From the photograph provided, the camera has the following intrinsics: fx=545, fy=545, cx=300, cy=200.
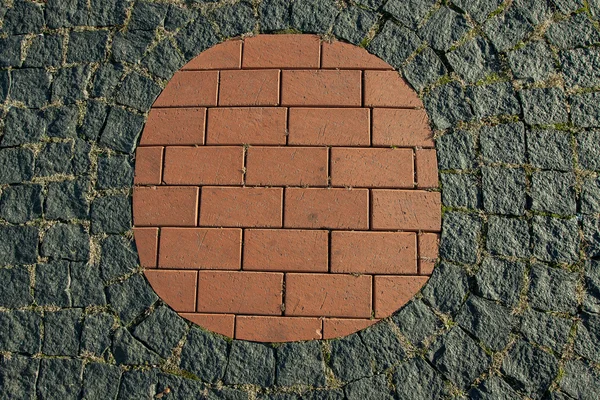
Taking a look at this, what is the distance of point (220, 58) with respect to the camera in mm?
3227

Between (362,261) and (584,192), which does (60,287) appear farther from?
(584,192)

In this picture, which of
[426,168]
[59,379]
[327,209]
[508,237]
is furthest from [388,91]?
[59,379]

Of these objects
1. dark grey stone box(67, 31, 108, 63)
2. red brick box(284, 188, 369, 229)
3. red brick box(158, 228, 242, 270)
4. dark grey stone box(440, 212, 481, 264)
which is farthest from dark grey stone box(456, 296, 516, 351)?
dark grey stone box(67, 31, 108, 63)

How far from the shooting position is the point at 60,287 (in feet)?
9.88

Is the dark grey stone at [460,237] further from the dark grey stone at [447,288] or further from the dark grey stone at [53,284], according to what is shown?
the dark grey stone at [53,284]

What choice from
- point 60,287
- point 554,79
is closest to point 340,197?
point 554,79

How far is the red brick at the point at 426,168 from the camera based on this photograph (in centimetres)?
300

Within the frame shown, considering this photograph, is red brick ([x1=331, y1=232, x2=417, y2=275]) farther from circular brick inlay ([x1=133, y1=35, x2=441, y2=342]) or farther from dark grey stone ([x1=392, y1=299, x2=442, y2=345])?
dark grey stone ([x1=392, y1=299, x2=442, y2=345])

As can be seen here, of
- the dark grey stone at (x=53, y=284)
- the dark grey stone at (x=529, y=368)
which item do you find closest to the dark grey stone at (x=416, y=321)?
the dark grey stone at (x=529, y=368)

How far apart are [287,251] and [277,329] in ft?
1.36

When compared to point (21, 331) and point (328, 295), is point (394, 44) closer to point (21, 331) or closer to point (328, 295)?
point (328, 295)

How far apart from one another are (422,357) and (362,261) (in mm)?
577

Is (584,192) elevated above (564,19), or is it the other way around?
(564,19)

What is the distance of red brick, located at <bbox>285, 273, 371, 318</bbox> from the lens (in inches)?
113
